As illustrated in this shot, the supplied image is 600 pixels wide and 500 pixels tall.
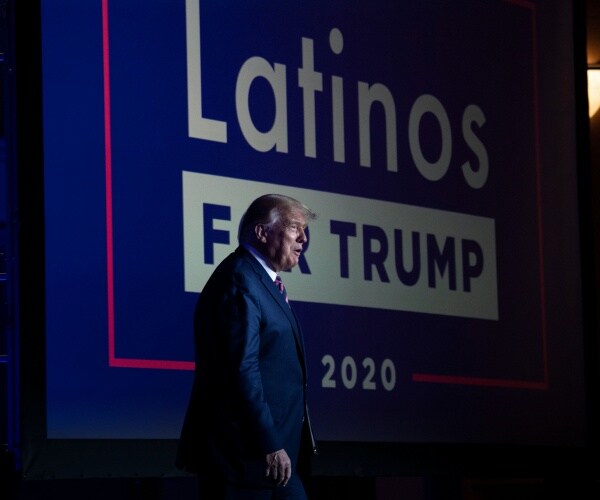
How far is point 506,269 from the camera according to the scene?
477 cm

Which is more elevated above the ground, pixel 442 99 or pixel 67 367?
pixel 442 99

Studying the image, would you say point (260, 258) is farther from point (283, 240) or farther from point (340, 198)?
point (340, 198)

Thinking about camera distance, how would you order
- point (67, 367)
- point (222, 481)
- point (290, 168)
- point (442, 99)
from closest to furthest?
1. point (222, 481)
2. point (67, 367)
3. point (290, 168)
4. point (442, 99)

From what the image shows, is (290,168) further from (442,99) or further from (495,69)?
(495,69)

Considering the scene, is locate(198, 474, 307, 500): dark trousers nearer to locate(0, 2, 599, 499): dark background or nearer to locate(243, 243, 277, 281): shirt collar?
locate(243, 243, 277, 281): shirt collar

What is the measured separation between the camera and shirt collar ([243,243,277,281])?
9.96 feet

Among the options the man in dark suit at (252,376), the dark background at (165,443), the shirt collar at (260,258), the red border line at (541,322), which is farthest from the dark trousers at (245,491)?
the red border line at (541,322)

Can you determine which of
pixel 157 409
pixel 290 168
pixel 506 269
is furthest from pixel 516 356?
pixel 157 409

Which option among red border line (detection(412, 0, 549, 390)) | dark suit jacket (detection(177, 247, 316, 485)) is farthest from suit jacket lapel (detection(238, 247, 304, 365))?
red border line (detection(412, 0, 549, 390))

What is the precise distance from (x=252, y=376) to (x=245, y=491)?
245mm

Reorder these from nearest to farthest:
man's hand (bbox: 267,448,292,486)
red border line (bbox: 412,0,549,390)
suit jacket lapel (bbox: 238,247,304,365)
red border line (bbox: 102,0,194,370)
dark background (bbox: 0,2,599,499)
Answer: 1. man's hand (bbox: 267,448,292,486)
2. suit jacket lapel (bbox: 238,247,304,365)
3. dark background (bbox: 0,2,599,499)
4. red border line (bbox: 102,0,194,370)
5. red border line (bbox: 412,0,549,390)

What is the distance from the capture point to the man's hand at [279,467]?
9.30ft

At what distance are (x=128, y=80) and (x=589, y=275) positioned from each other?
2.13 metres

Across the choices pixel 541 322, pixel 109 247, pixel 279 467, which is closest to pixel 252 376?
pixel 279 467
